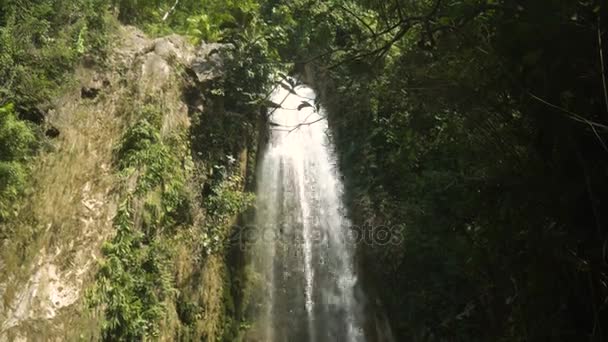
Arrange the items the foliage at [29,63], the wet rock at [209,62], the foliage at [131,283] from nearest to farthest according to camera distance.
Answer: the foliage at [29,63] → the foliage at [131,283] → the wet rock at [209,62]

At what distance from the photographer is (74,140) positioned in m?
5.70

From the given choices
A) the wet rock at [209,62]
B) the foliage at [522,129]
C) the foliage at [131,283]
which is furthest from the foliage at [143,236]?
the foliage at [522,129]

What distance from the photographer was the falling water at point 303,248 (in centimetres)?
838

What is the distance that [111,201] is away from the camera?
552 cm

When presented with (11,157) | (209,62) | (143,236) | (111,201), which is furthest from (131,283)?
(209,62)

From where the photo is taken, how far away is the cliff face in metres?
4.42

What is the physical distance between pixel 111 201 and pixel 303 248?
15.0 ft

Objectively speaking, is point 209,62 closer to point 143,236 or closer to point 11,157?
point 143,236

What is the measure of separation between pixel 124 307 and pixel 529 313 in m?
3.86

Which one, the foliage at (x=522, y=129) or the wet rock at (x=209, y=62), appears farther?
the wet rock at (x=209, y=62)

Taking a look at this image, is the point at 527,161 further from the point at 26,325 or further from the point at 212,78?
the point at 212,78

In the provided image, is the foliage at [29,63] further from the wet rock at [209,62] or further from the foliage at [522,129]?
the foliage at [522,129]

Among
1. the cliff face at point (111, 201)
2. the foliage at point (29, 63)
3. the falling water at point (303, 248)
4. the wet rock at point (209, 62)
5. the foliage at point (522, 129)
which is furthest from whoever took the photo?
the wet rock at point (209, 62)

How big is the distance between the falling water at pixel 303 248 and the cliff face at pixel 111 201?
1.01 m
